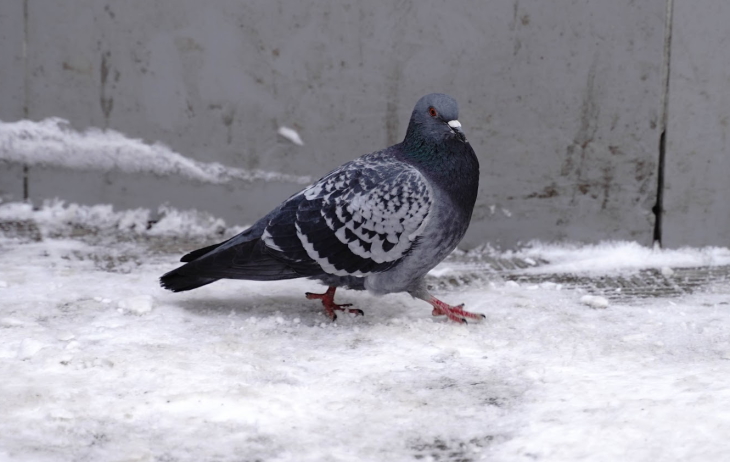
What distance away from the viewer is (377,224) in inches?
142

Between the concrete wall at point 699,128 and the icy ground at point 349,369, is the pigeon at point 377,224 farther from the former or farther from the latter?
the concrete wall at point 699,128

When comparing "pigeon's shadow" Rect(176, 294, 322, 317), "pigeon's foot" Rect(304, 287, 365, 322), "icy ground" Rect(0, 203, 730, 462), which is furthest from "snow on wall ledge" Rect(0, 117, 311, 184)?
"pigeon's foot" Rect(304, 287, 365, 322)

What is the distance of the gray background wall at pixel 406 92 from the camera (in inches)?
188

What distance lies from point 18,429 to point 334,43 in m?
2.84

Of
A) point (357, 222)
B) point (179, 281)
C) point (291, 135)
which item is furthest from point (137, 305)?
point (291, 135)

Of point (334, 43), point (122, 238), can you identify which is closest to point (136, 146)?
point (122, 238)

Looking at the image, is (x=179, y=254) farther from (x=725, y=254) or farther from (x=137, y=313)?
(x=725, y=254)

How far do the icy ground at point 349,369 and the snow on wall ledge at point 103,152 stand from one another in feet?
2.05

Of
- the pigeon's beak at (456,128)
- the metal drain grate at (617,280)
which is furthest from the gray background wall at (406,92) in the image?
the pigeon's beak at (456,128)

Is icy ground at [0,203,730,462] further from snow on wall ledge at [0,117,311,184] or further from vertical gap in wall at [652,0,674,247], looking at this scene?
snow on wall ledge at [0,117,311,184]

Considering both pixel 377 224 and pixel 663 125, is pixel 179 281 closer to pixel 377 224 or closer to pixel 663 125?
pixel 377 224

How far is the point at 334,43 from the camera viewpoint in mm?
4879

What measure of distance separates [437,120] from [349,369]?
43.3 inches

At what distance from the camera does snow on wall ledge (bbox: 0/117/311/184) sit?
5.12 meters
